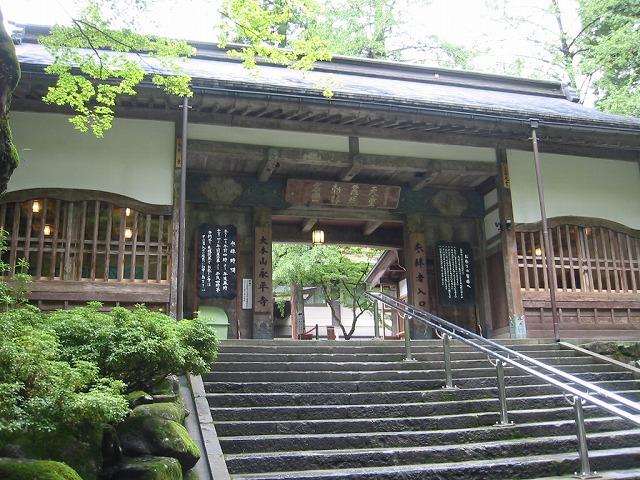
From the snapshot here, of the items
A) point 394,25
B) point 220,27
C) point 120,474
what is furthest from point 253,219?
point 394,25

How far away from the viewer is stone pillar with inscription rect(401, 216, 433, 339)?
1481cm

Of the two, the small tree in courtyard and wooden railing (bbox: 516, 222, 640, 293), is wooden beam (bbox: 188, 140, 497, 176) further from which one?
the small tree in courtyard

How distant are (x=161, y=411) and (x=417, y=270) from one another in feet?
32.5

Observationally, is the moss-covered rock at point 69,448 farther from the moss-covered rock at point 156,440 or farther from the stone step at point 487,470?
the stone step at point 487,470

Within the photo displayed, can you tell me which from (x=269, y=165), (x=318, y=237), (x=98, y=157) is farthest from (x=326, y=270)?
(x=98, y=157)

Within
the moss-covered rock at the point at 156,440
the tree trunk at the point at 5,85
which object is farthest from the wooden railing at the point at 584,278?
the tree trunk at the point at 5,85

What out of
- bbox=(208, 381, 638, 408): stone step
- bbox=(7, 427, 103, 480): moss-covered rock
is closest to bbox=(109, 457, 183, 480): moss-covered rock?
bbox=(7, 427, 103, 480): moss-covered rock

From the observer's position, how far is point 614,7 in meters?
23.9

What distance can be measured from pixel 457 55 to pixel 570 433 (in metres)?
22.4

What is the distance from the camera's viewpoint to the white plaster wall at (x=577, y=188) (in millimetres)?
14070

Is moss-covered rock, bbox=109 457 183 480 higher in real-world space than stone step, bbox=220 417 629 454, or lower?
higher

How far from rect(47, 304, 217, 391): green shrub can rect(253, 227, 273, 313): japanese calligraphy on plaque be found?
23.0 feet

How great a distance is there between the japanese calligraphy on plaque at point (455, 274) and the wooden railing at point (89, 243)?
6.76 m

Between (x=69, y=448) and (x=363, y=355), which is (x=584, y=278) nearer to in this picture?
(x=363, y=355)
